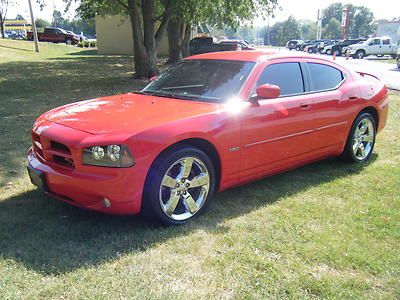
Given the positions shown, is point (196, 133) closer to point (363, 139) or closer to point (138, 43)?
point (363, 139)

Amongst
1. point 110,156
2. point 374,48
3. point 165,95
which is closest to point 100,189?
point 110,156

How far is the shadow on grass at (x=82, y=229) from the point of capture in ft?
10.4

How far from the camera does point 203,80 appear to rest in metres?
4.59

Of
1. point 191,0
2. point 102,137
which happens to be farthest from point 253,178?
point 191,0

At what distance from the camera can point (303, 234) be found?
3656 mm

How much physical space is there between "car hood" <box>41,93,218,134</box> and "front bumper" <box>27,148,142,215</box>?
376 millimetres

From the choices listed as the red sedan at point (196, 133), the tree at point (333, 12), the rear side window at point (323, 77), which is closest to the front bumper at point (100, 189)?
the red sedan at point (196, 133)

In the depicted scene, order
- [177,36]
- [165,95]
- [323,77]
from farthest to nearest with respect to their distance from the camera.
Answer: [177,36]
[323,77]
[165,95]

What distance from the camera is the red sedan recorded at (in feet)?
11.1

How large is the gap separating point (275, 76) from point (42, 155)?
2.60 meters

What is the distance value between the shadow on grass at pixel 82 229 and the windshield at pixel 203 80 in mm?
1152

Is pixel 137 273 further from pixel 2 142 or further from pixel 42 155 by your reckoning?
pixel 2 142

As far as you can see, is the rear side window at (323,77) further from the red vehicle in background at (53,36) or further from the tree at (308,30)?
the tree at (308,30)

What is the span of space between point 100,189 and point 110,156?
283mm
